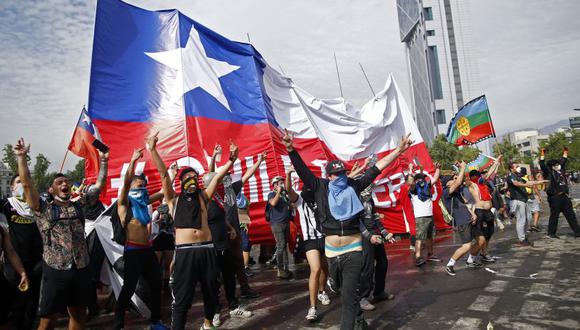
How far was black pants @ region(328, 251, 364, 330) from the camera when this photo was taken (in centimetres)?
393

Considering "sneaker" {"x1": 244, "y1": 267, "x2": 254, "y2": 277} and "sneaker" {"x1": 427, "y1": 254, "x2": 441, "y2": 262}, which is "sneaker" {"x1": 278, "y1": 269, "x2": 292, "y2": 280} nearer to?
"sneaker" {"x1": 244, "y1": 267, "x2": 254, "y2": 277}

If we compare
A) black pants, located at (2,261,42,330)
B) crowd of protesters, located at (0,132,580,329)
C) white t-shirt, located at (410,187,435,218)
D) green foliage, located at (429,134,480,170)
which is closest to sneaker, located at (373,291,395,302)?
crowd of protesters, located at (0,132,580,329)

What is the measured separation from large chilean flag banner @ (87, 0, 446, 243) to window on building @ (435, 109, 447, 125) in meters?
72.4

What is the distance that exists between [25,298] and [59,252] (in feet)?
5.31

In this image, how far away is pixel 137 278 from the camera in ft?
15.6

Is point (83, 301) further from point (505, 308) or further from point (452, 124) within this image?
point (452, 124)

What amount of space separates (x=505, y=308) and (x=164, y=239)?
4709 mm

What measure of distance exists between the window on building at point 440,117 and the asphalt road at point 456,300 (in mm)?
74506

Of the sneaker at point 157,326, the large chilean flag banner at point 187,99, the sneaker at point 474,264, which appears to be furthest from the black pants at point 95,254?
the sneaker at point 474,264

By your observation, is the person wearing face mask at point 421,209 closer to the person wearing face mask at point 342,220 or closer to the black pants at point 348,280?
the person wearing face mask at point 342,220

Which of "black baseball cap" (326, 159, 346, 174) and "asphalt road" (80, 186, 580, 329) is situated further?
"asphalt road" (80, 186, 580, 329)

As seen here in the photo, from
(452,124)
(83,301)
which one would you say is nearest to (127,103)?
(83,301)

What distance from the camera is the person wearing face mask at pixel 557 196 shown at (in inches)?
371

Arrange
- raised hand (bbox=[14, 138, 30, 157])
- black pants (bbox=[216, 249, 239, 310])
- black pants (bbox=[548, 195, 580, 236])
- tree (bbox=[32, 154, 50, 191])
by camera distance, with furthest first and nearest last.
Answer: tree (bbox=[32, 154, 50, 191])
black pants (bbox=[548, 195, 580, 236])
black pants (bbox=[216, 249, 239, 310])
raised hand (bbox=[14, 138, 30, 157])
